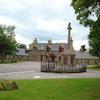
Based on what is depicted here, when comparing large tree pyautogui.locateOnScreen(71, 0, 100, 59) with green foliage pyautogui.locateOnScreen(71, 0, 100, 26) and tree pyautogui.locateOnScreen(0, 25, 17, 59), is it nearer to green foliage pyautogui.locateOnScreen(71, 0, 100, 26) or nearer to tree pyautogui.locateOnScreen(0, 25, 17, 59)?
green foliage pyautogui.locateOnScreen(71, 0, 100, 26)

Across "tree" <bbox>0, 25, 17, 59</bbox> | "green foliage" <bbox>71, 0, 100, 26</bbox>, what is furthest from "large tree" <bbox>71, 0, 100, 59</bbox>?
"tree" <bbox>0, 25, 17, 59</bbox>

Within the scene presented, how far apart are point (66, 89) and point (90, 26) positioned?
16.3 feet

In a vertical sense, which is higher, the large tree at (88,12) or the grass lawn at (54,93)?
the large tree at (88,12)

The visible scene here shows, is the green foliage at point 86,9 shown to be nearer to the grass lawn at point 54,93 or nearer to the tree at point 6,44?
the grass lawn at point 54,93

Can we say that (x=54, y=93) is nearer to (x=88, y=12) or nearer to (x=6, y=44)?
(x=88, y=12)

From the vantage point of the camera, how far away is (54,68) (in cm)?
4834

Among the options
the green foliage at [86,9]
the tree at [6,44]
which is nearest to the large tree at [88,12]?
the green foliage at [86,9]

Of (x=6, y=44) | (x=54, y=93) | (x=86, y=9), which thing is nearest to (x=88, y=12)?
(x=86, y=9)

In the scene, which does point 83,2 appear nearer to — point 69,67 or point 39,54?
point 69,67

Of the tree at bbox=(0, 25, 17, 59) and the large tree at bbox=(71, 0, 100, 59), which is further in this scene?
the tree at bbox=(0, 25, 17, 59)

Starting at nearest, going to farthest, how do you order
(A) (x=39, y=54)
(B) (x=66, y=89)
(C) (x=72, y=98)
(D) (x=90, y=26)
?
(C) (x=72, y=98)
(B) (x=66, y=89)
(D) (x=90, y=26)
(A) (x=39, y=54)

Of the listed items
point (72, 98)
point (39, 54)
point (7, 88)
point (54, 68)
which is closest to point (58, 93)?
point (72, 98)

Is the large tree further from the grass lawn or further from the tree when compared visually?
the tree

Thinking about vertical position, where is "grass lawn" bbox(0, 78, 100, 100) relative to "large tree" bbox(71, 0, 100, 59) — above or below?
below
